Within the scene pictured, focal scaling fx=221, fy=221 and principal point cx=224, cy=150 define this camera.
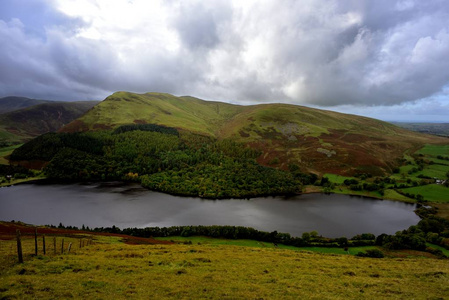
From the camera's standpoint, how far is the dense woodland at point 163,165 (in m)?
130

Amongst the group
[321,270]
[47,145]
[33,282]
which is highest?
[47,145]

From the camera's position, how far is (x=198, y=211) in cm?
10050

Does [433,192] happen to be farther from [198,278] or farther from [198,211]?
[198,278]

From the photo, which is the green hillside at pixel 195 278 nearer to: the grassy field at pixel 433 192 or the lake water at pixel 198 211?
the lake water at pixel 198 211

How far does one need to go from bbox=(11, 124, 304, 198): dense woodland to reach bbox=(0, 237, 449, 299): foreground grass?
296ft

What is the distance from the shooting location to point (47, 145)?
571ft

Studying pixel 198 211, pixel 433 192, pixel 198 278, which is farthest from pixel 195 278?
pixel 433 192

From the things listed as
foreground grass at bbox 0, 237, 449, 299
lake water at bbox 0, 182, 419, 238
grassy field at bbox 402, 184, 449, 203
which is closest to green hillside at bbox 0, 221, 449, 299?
foreground grass at bbox 0, 237, 449, 299

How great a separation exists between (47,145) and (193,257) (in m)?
196

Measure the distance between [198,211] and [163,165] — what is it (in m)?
70.1

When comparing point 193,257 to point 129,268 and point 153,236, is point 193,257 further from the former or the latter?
point 153,236

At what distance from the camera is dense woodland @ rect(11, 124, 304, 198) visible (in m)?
130

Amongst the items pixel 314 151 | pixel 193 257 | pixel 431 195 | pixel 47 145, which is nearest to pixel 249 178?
pixel 314 151

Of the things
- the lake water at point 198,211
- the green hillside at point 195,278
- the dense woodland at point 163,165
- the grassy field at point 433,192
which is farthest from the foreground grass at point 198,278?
the grassy field at point 433,192
